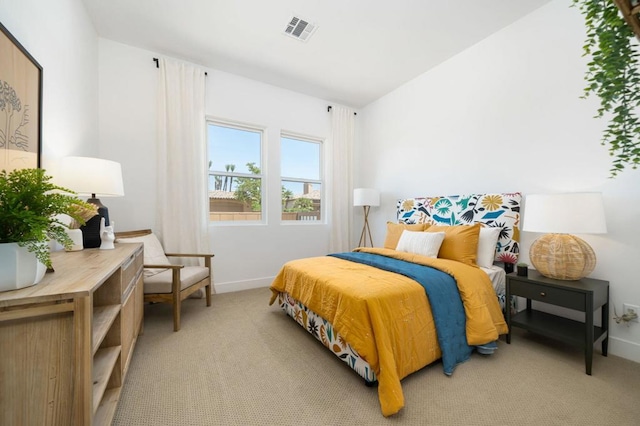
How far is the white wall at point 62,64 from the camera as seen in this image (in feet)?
4.81

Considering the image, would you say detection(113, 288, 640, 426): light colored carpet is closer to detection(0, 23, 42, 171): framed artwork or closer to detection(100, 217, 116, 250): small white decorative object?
detection(100, 217, 116, 250): small white decorative object

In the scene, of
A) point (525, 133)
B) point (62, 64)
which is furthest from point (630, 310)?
point (62, 64)

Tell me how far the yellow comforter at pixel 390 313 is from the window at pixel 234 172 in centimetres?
184

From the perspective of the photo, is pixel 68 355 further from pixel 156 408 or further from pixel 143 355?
pixel 143 355

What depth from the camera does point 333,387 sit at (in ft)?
5.27

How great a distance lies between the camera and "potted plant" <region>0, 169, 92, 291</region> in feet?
2.66

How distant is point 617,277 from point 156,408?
3.29 meters

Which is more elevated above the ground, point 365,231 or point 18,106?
point 18,106

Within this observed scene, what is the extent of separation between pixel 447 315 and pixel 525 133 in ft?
6.52

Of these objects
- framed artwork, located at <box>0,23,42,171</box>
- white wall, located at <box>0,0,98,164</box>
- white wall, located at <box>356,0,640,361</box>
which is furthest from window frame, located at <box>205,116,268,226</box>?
white wall, located at <box>356,0,640,361</box>

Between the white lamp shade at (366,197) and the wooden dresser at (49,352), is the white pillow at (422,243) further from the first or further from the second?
the wooden dresser at (49,352)

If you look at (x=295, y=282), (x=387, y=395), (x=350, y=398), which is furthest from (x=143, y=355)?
(x=387, y=395)

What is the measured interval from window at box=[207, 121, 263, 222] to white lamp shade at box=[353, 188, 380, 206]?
1.45 metres

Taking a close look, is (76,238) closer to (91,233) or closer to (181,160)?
(91,233)
